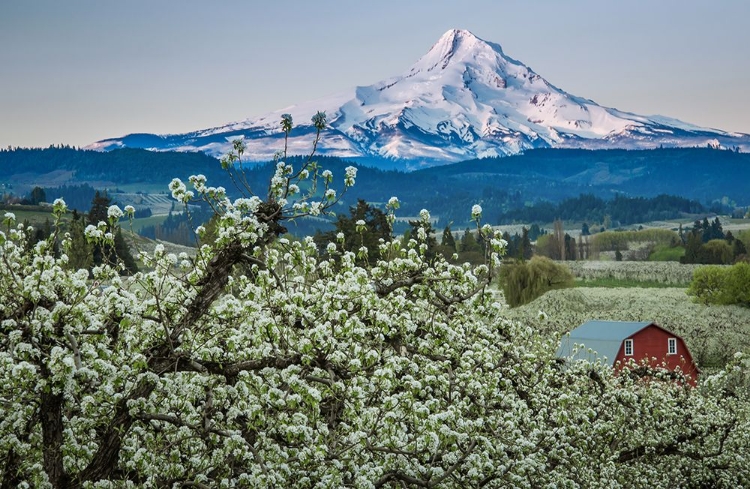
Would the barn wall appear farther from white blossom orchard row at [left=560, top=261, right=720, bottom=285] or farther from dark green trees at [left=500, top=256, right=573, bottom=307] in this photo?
white blossom orchard row at [left=560, top=261, right=720, bottom=285]

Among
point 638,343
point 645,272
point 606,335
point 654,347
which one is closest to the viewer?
point 638,343

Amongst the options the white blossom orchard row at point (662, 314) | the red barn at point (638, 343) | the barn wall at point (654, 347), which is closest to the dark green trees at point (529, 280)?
the white blossom orchard row at point (662, 314)

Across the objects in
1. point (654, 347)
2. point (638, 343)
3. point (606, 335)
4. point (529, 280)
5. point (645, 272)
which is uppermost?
point (606, 335)

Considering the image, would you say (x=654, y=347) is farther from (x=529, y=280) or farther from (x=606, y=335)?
(x=529, y=280)

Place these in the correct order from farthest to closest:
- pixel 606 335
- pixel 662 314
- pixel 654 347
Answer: pixel 662 314 < pixel 606 335 < pixel 654 347

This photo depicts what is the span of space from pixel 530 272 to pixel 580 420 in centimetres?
7543

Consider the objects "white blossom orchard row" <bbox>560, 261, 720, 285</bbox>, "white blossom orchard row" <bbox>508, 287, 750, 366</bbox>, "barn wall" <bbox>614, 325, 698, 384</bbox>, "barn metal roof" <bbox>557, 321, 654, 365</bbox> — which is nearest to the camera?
"barn metal roof" <bbox>557, 321, 654, 365</bbox>

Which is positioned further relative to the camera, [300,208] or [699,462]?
[699,462]

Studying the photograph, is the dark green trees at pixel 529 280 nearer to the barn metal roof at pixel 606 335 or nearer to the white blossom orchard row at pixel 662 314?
the white blossom orchard row at pixel 662 314

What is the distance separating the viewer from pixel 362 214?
60.8 m

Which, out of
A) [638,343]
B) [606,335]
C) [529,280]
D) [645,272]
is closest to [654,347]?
[638,343]

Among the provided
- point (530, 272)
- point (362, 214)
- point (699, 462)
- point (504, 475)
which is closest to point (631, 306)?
point (530, 272)

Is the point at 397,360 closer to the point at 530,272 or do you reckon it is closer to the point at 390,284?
the point at 390,284

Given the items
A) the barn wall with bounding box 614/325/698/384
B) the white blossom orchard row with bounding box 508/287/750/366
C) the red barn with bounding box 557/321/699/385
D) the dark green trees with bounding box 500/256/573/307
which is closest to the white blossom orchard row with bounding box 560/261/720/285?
the white blossom orchard row with bounding box 508/287/750/366
